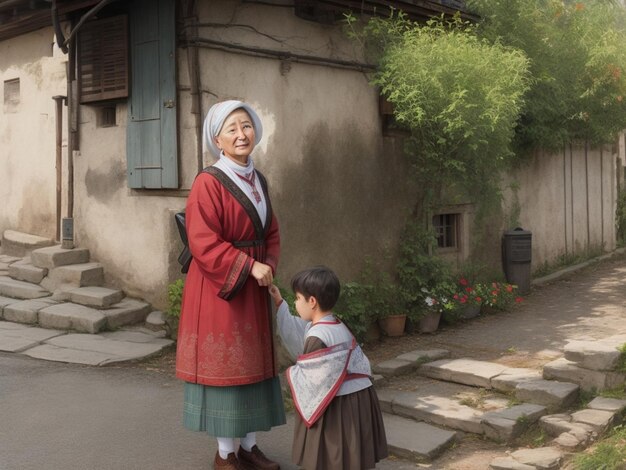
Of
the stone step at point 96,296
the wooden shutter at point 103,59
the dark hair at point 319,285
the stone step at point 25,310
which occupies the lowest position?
the stone step at point 25,310

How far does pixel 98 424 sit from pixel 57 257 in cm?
421

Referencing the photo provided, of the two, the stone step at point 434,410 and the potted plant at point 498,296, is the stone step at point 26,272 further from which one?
the potted plant at point 498,296

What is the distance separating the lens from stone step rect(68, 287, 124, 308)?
861 centimetres

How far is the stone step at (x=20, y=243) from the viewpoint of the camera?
10.3 m

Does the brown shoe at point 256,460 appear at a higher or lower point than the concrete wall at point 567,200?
lower

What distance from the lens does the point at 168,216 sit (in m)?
8.42

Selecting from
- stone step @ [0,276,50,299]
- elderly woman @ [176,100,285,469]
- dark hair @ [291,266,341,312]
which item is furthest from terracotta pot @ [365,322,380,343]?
dark hair @ [291,266,341,312]

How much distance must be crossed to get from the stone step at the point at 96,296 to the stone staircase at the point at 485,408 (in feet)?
10.4

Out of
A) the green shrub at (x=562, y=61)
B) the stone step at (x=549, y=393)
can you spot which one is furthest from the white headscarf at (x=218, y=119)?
the green shrub at (x=562, y=61)

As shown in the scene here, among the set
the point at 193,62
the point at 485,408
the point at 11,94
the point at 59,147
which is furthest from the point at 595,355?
the point at 11,94

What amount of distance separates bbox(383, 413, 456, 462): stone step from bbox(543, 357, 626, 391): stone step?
1365mm

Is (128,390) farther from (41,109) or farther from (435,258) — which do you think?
(41,109)

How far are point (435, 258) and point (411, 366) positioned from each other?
2.88 meters

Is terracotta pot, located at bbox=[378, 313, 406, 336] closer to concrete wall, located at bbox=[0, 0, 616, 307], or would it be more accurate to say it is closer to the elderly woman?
concrete wall, located at bbox=[0, 0, 616, 307]
